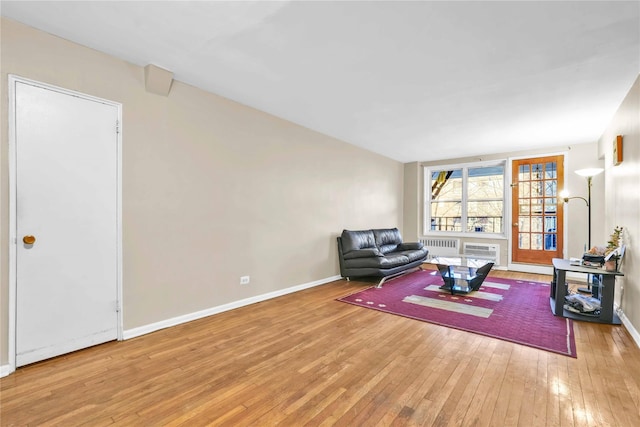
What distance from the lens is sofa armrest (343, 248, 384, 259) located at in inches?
194

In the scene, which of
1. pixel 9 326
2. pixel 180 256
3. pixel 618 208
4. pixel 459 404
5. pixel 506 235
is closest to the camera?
pixel 459 404

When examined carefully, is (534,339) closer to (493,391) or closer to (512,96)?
(493,391)

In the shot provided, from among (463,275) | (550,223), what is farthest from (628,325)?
(550,223)

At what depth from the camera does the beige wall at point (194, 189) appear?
8.25ft

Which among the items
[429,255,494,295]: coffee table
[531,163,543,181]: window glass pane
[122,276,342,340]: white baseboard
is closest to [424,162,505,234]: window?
[531,163,543,181]: window glass pane

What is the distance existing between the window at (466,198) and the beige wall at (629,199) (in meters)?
2.73

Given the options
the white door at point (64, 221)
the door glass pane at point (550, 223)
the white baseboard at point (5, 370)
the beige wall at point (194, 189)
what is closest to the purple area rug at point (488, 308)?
the beige wall at point (194, 189)

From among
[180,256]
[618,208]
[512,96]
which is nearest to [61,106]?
[180,256]

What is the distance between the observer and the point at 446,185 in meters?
7.45

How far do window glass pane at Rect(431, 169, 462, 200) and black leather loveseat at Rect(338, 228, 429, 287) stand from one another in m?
2.06

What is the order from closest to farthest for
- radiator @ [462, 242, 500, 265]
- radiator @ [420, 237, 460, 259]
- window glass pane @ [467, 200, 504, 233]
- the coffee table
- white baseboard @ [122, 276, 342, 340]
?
white baseboard @ [122, 276, 342, 340]
the coffee table
radiator @ [462, 242, 500, 265]
window glass pane @ [467, 200, 504, 233]
radiator @ [420, 237, 460, 259]

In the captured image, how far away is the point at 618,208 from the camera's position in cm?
371

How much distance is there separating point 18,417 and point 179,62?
9.35ft

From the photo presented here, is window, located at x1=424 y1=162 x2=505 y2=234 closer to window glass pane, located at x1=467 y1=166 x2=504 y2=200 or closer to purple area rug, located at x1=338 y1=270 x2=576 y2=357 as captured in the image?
window glass pane, located at x1=467 y1=166 x2=504 y2=200
